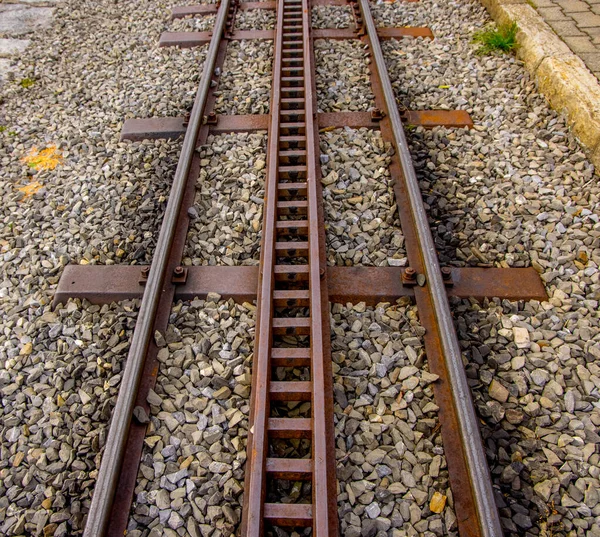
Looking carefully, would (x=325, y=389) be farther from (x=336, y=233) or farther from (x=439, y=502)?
(x=336, y=233)

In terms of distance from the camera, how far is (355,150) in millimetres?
4281

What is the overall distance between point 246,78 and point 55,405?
3697 mm

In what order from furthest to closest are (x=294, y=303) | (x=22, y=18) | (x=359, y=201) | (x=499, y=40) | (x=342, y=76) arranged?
(x=22, y=18) < (x=499, y=40) < (x=342, y=76) < (x=359, y=201) < (x=294, y=303)

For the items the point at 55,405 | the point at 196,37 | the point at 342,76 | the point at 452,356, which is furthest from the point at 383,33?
the point at 55,405

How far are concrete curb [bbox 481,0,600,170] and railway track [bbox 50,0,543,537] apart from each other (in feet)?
4.43

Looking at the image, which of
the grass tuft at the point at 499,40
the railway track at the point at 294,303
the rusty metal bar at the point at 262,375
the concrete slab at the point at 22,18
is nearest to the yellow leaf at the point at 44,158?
the railway track at the point at 294,303

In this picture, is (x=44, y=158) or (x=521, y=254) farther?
(x=44, y=158)

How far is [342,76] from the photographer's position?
517 cm

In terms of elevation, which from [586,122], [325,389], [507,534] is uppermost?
[586,122]

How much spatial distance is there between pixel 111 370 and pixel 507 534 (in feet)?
7.40

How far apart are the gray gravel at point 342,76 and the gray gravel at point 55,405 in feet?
9.21

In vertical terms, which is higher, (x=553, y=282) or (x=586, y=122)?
(x=586, y=122)

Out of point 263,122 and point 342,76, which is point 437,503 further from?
point 342,76

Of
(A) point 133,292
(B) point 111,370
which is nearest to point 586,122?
(A) point 133,292
